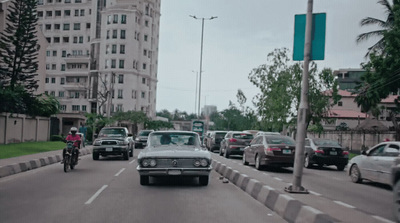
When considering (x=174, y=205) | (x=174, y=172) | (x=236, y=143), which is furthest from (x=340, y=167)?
(x=174, y=205)

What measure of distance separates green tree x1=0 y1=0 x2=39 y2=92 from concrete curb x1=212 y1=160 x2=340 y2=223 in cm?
3487

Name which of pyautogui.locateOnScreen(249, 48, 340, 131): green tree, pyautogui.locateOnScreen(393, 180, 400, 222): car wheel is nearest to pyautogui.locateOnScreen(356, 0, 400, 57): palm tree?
pyautogui.locateOnScreen(249, 48, 340, 131): green tree

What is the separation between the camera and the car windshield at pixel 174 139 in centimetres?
1275

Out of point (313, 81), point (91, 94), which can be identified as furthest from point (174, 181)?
point (91, 94)

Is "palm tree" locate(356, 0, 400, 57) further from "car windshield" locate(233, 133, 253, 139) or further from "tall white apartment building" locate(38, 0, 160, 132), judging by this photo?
"tall white apartment building" locate(38, 0, 160, 132)

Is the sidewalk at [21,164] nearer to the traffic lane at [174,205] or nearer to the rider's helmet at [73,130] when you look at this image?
the rider's helmet at [73,130]

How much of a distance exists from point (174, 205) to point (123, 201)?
1.23m

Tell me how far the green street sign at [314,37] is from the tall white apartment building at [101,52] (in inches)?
2598

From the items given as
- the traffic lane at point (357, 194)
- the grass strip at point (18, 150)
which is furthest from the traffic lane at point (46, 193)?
the grass strip at point (18, 150)

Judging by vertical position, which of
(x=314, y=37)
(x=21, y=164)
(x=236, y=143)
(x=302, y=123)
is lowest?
(x=21, y=164)

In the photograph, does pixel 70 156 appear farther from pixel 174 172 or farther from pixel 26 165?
pixel 174 172

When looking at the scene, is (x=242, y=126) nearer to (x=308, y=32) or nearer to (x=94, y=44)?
(x=94, y=44)

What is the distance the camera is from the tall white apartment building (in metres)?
78.0

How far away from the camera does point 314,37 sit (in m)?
10.3
